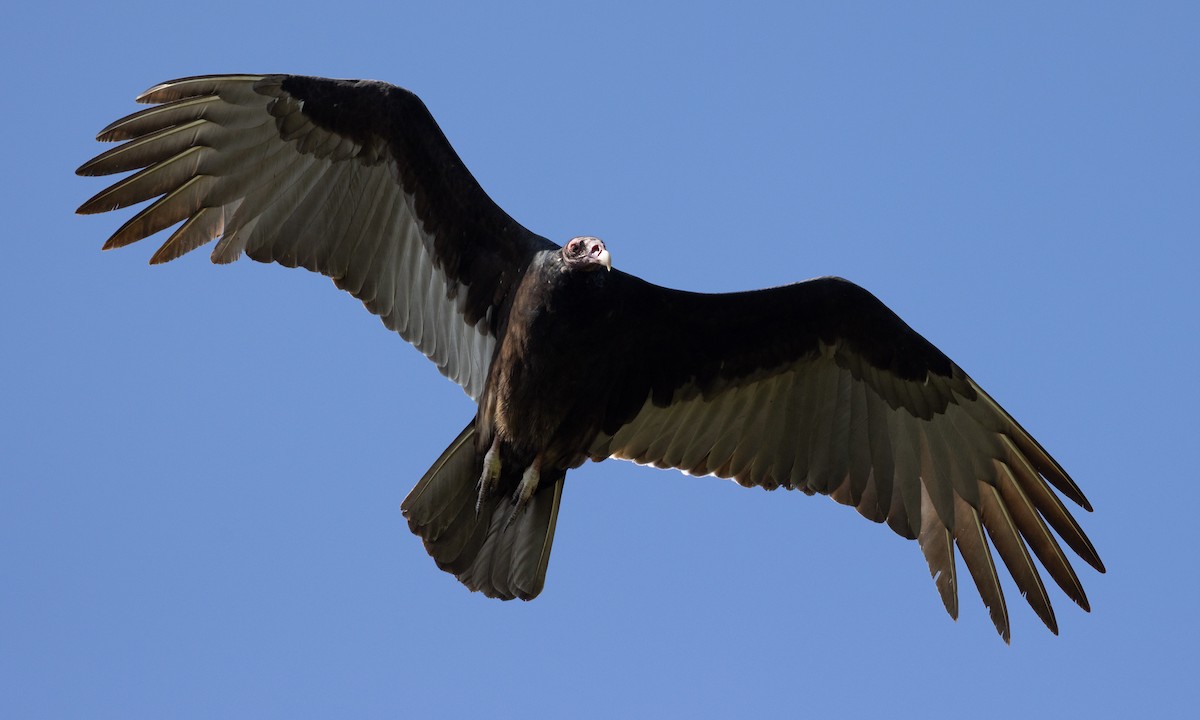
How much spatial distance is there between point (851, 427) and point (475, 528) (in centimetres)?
197

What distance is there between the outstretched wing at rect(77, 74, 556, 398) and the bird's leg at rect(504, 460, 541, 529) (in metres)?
0.46

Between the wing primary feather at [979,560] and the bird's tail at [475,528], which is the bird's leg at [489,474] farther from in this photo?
the wing primary feather at [979,560]

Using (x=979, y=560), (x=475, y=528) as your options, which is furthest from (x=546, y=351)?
(x=979, y=560)

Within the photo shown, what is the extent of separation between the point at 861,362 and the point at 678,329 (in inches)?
39.7

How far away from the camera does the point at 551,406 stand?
6297mm

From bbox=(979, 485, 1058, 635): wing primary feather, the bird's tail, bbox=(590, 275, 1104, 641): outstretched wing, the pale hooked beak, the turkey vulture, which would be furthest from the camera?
bbox=(590, 275, 1104, 641): outstretched wing

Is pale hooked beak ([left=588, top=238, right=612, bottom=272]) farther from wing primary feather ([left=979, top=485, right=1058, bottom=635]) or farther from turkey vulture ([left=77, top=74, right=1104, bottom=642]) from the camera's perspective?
wing primary feather ([left=979, top=485, right=1058, bottom=635])

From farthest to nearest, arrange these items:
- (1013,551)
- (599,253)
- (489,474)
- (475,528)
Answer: (1013,551) → (475,528) → (489,474) → (599,253)

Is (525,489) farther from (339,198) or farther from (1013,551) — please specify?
(1013,551)

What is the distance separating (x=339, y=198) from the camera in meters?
6.70

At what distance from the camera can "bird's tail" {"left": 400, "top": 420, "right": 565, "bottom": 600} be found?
654 centimetres

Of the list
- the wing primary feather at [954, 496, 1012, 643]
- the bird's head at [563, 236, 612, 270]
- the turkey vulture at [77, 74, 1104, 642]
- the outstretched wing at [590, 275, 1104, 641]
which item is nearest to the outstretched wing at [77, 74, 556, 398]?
the turkey vulture at [77, 74, 1104, 642]

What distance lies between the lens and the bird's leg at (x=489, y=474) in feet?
21.1

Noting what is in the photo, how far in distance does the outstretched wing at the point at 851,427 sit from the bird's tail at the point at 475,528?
516mm
